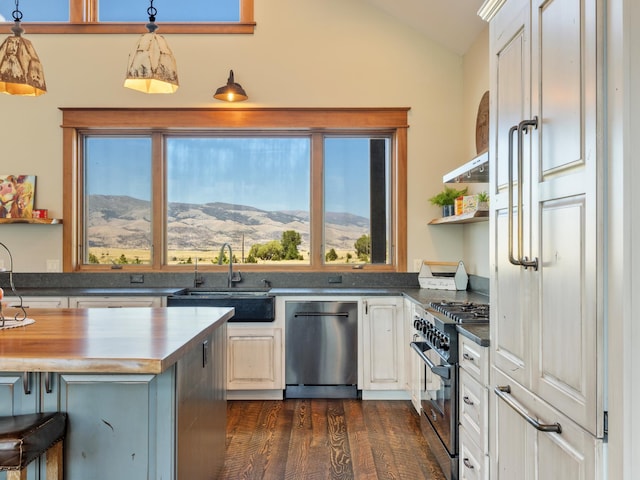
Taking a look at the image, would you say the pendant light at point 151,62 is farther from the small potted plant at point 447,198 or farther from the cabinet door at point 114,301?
the small potted plant at point 447,198

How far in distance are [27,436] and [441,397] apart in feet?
6.18

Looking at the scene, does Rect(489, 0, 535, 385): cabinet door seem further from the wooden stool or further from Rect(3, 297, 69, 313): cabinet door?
Rect(3, 297, 69, 313): cabinet door

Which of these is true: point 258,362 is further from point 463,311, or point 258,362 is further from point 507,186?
point 507,186

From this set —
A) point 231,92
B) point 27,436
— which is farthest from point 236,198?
point 27,436

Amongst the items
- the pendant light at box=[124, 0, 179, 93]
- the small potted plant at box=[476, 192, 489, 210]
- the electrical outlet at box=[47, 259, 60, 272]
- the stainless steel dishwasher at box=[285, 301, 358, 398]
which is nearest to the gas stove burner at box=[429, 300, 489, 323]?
the small potted plant at box=[476, 192, 489, 210]

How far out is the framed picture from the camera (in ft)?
13.4

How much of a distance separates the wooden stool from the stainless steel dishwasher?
2164 millimetres

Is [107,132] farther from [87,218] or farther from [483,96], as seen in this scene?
[483,96]

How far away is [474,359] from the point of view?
2.00 m

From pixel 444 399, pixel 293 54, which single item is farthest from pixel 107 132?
pixel 444 399

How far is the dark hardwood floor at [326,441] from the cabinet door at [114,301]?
105 cm

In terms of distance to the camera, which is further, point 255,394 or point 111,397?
point 255,394

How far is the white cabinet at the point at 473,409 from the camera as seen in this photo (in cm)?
187

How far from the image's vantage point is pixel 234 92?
12.6ft
